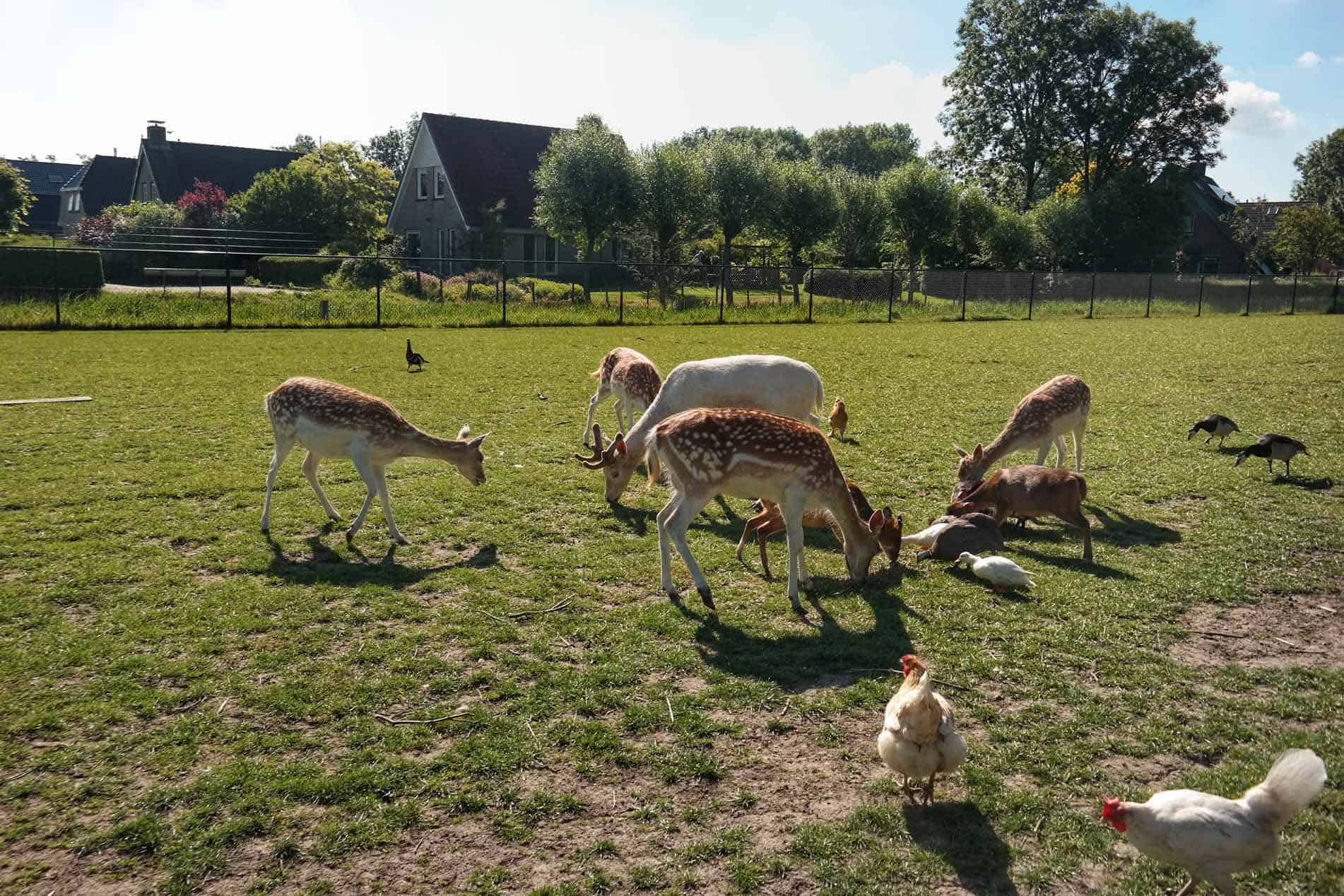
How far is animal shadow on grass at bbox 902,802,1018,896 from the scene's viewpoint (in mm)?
3820

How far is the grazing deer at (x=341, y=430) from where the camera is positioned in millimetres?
8227

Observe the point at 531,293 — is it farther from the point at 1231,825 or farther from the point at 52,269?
the point at 1231,825

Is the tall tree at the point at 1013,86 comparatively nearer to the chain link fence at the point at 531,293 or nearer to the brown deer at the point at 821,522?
the chain link fence at the point at 531,293

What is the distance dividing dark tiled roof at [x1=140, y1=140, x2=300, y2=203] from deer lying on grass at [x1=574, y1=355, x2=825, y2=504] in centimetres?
6026

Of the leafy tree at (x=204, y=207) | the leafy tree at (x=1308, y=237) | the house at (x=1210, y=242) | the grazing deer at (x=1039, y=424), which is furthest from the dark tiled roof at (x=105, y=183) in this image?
the leafy tree at (x=1308, y=237)

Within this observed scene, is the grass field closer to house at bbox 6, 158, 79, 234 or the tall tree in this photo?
the tall tree

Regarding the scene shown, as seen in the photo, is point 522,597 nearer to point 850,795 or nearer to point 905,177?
point 850,795

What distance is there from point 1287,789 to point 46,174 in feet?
367

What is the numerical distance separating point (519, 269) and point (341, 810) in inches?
1846

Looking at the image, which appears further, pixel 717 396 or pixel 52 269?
pixel 52 269

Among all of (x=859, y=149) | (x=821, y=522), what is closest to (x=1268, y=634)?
(x=821, y=522)

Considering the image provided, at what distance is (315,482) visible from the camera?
879 centimetres

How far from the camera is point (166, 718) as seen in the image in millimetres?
5098

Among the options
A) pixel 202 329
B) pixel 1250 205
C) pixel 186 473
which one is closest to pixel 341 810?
pixel 186 473
